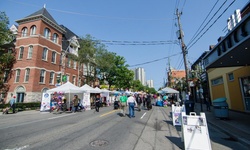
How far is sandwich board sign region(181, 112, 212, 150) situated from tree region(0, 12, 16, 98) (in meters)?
26.6

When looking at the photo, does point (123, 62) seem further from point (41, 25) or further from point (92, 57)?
point (41, 25)

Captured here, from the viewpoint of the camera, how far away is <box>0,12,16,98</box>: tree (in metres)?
21.0

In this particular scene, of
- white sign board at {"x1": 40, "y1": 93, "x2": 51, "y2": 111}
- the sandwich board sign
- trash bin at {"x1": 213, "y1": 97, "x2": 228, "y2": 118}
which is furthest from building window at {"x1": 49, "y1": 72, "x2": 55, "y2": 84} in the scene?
the sandwich board sign

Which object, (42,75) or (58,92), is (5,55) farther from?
(58,92)

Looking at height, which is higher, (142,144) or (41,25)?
(41,25)

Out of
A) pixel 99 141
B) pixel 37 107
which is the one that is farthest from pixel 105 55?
pixel 99 141

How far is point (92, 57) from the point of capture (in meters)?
27.7

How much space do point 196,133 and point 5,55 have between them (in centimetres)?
2787

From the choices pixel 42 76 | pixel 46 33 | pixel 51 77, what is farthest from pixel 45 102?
pixel 46 33

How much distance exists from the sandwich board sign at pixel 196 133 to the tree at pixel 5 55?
87.2 ft

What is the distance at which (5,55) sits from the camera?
72.3 feet

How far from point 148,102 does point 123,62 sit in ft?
90.9

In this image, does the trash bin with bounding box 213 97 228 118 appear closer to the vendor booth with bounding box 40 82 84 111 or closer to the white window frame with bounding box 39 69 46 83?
the vendor booth with bounding box 40 82 84 111

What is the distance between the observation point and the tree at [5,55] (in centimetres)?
2098
